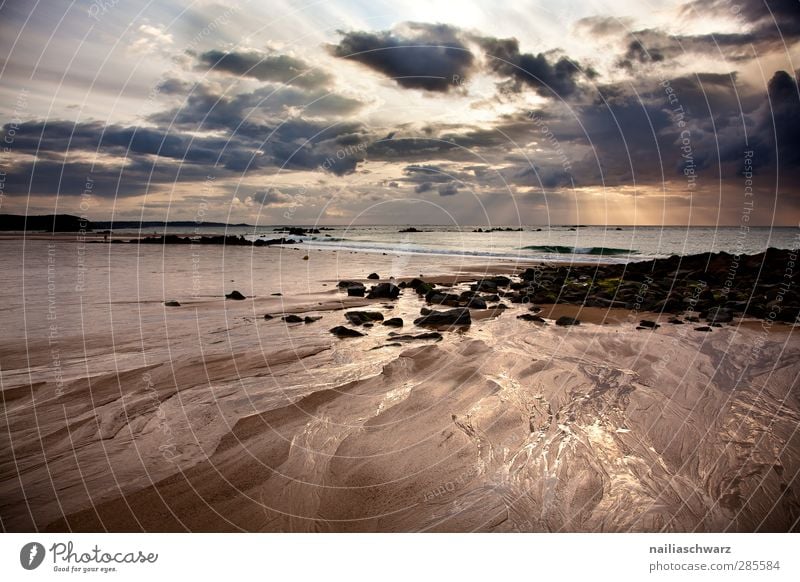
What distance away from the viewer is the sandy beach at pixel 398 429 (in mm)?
4398

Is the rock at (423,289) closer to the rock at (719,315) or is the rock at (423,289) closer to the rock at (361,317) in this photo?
the rock at (361,317)

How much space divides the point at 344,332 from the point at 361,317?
1448 millimetres

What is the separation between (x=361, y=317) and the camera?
11.8 metres

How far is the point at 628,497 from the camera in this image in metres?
4.52

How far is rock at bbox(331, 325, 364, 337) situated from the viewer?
1027 centimetres

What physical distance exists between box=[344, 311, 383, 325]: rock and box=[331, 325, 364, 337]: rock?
38.2 inches

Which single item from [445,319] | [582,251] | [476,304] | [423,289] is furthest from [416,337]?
[582,251]

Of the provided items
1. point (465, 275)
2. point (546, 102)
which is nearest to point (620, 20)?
point (546, 102)

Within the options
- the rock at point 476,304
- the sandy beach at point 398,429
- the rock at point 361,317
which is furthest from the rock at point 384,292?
the sandy beach at point 398,429

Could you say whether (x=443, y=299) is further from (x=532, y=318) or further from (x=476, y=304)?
(x=532, y=318)

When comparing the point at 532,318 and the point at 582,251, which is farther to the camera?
the point at 582,251
